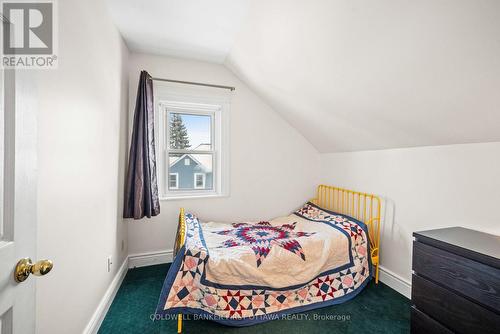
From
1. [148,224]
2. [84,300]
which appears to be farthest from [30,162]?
[148,224]

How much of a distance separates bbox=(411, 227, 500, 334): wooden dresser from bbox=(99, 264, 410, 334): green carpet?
302 millimetres

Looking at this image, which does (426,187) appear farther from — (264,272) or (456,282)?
(264,272)

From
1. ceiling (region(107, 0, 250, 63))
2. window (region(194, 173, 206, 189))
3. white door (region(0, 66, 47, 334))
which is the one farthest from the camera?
window (region(194, 173, 206, 189))

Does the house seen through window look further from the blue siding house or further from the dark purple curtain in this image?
the dark purple curtain

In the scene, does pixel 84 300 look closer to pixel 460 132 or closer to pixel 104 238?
pixel 104 238

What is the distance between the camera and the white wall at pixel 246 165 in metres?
2.59

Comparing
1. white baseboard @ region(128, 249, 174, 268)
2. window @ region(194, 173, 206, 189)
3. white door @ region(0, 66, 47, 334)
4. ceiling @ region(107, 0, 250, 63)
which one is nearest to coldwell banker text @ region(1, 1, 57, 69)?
white door @ region(0, 66, 47, 334)

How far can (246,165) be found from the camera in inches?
115

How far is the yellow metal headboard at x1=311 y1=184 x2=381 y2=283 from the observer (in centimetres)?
231

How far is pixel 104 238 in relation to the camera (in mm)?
1784

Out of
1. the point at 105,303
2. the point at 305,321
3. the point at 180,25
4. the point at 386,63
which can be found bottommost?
the point at 305,321

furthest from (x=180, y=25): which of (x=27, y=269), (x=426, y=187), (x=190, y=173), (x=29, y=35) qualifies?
(x=426, y=187)

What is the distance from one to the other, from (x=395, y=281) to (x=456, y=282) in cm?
97

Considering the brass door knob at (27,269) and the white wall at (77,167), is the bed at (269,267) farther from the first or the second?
the brass door knob at (27,269)
